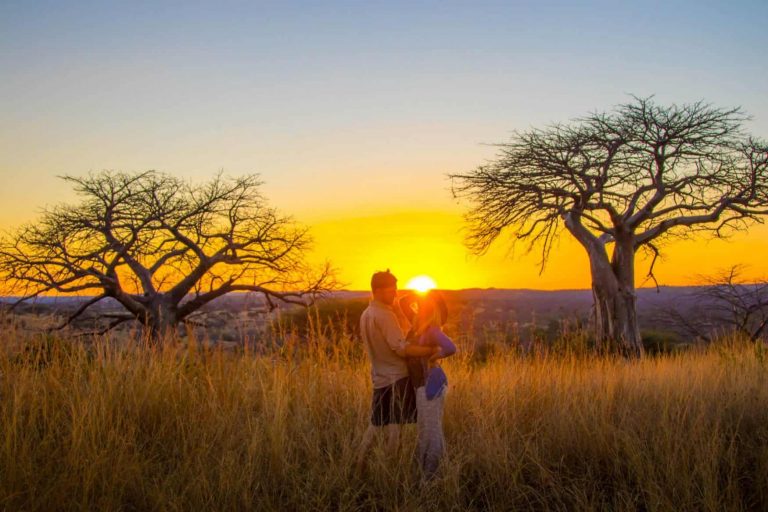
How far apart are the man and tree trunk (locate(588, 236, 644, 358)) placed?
45.0 feet

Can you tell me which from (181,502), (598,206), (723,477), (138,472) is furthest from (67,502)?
(598,206)

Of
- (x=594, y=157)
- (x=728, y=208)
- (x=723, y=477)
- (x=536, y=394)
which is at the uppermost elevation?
(x=594, y=157)

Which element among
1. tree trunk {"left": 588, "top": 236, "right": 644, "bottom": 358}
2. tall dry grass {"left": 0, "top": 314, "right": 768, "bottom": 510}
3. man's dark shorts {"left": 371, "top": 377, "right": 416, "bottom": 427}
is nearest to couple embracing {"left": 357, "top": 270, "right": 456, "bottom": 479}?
man's dark shorts {"left": 371, "top": 377, "right": 416, "bottom": 427}

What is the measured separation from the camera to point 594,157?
58.1ft

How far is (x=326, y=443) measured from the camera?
6.29 metres

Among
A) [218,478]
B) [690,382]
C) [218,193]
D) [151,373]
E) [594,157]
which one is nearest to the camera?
[218,478]

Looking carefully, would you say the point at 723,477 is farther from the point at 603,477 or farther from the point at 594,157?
the point at 594,157

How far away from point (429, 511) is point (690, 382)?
537 cm

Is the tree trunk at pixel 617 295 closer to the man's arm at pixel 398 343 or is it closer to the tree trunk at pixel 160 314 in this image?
the tree trunk at pixel 160 314

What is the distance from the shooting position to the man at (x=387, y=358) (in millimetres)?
5098

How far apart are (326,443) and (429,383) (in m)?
1.69

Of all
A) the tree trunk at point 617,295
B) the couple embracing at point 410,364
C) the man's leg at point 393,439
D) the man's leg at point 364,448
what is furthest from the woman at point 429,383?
the tree trunk at point 617,295

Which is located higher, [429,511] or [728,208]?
[728,208]

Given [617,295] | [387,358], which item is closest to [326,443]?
[387,358]
